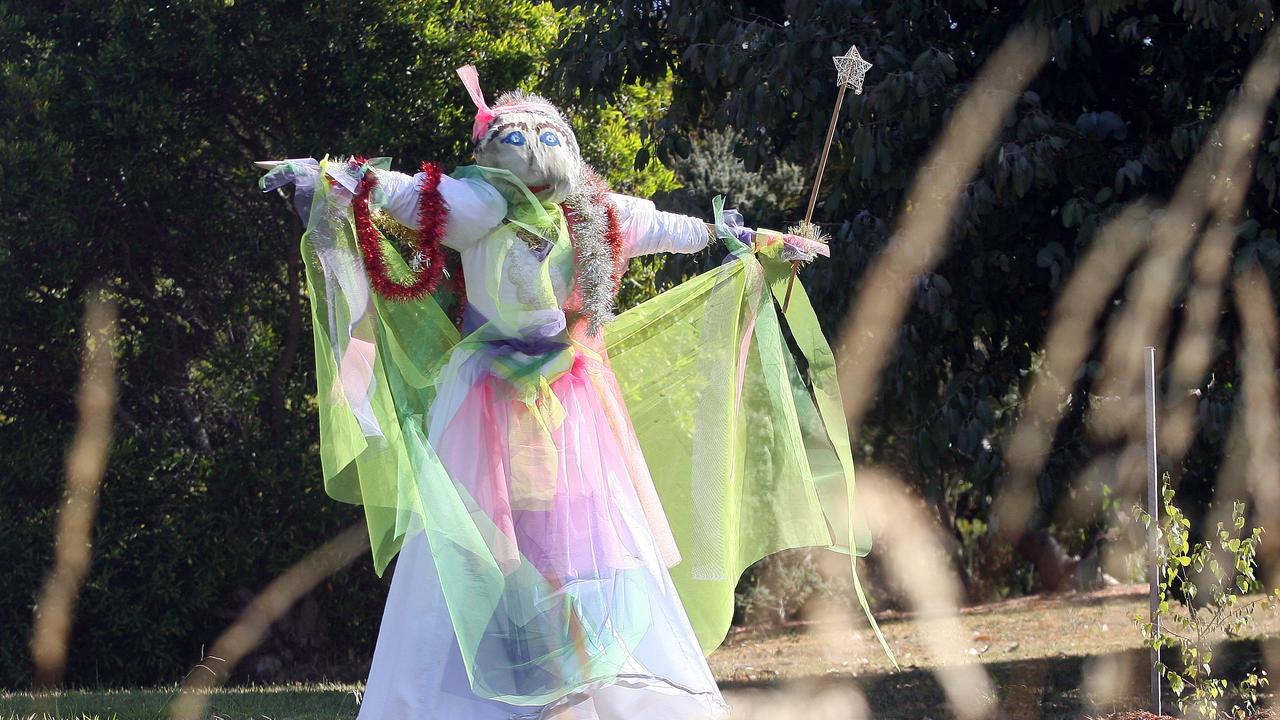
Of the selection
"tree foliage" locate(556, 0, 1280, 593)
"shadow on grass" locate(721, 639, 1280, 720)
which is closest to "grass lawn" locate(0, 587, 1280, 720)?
"shadow on grass" locate(721, 639, 1280, 720)

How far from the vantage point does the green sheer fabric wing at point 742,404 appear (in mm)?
4113

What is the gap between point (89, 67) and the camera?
6309mm

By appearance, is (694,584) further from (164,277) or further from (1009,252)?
(164,277)

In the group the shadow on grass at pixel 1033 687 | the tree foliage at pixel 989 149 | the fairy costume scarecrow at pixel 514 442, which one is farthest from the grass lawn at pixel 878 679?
the fairy costume scarecrow at pixel 514 442

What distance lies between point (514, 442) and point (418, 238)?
23.5 inches

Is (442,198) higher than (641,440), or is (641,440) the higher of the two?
(442,198)

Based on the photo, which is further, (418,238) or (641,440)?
(641,440)

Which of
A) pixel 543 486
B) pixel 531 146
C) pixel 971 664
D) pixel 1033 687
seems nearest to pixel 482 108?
pixel 531 146

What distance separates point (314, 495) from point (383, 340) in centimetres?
326

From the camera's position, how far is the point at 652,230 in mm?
4027

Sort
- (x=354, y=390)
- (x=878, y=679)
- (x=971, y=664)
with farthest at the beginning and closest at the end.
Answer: (x=971, y=664)
(x=878, y=679)
(x=354, y=390)

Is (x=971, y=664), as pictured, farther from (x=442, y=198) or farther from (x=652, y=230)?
(x=442, y=198)

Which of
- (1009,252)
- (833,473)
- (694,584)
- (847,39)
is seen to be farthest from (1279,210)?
(694,584)

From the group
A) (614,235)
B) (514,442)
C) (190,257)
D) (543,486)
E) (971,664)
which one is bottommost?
(971,664)
